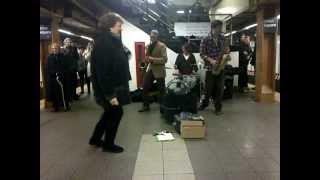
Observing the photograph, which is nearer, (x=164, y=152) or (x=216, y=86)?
(x=164, y=152)

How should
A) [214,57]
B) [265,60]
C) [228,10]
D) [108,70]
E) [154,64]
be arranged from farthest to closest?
1. [228,10]
2. [265,60]
3. [154,64]
4. [214,57]
5. [108,70]

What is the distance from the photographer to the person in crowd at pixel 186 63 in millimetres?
7477

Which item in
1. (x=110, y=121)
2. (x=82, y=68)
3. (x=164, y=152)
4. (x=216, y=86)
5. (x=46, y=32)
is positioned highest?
(x=46, y=32)

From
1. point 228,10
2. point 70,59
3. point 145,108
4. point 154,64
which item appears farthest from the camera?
point 228,10

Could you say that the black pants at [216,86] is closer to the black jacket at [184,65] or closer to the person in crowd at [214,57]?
the person in crowd at [214,57]

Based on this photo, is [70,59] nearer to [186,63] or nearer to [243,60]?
[186,63]

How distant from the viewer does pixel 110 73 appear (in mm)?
3531

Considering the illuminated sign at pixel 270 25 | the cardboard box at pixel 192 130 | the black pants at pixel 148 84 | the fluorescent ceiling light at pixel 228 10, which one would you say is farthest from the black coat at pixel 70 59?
the fluorescent ceiling light at pixel 228 10

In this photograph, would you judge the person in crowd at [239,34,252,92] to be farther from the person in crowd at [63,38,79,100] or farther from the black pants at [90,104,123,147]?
the black pants at [90,104,123,147]

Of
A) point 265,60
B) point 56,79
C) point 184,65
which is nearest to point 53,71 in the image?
point 56,79

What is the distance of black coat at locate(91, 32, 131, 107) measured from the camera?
138 inches

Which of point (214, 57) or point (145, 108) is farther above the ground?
point (214, 57)

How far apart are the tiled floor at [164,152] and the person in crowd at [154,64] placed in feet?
2.41
